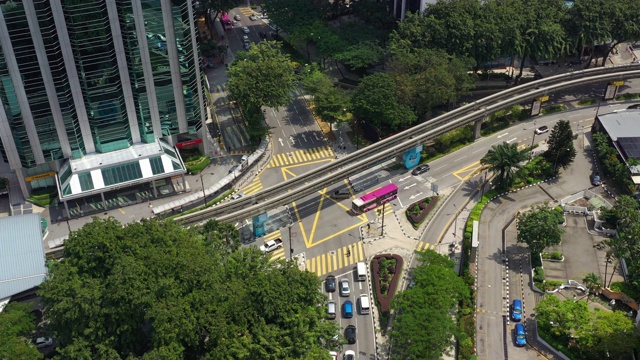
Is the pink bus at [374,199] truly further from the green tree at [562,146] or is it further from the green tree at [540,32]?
the green tree at [540,32]

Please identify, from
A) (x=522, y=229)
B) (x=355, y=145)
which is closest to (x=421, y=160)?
(x=355, y=145)

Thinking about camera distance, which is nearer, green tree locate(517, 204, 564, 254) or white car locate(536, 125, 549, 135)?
green tree locate(517, 204, 564, 254)

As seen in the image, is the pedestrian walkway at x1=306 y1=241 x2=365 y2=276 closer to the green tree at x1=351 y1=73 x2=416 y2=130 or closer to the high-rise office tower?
the green tree at x1=351 y1=73 x2=416 y2=130

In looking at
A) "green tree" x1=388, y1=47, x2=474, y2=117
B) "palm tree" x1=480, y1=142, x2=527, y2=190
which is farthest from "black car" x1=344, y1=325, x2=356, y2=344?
"green tree" x1=388, y1=47, x2=474, y2=117

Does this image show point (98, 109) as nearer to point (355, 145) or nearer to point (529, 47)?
point (355, 145)

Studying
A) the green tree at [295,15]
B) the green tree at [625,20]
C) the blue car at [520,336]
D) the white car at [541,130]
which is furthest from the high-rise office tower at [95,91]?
the green tree at [625,20]

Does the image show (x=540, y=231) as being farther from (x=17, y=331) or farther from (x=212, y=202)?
(x=17, y=331)

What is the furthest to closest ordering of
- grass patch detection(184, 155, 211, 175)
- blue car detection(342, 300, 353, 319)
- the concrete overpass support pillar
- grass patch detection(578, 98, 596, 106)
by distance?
grass patch detection(578, 98, 596, 106) < the concrete overpass support pillar < grass patch detection(184, 155, 211, 175) < blue car detection(342, 300, 353, 319)
